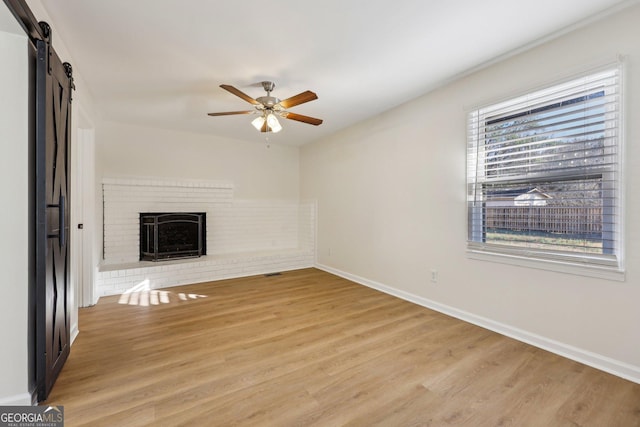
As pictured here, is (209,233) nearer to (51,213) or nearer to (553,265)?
(51,213)

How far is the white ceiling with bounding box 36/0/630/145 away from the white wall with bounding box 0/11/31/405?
668mm

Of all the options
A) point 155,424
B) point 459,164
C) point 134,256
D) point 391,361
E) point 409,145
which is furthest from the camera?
point 134,256

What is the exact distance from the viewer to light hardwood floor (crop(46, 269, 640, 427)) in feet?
5.08

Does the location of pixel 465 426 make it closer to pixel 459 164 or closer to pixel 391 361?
pixel 391 361

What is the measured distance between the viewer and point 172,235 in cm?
448

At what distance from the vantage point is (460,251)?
2893mm

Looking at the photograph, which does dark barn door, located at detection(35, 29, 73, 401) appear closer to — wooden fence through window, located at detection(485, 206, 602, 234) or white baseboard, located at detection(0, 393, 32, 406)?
white baseboard, located at detection(0, 393, 32, 406)

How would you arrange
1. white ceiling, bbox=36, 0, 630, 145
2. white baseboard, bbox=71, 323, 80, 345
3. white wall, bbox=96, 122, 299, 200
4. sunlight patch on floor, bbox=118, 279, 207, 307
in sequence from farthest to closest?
white wall, bbox=96, 122, 299, 200 → sunlight patch on floor, bbox=118, 279, 207, 307 → white baseboard, bbox=71, 323, 80, 345 → white ceiling, bbox=36, 0, 630, 145

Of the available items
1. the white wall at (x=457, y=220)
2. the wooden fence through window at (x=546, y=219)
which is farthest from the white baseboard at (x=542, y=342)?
the wooden fence through window at (x=546, y=219)

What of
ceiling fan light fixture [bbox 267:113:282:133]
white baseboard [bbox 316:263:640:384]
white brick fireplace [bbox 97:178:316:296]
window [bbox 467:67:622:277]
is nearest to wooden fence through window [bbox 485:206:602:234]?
window [bbox 467:67:622:277]

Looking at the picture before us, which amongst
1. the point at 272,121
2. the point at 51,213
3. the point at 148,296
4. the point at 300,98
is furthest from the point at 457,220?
the point at 148,296

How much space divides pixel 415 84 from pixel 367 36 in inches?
41.3

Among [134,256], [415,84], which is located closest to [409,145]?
[415,84]

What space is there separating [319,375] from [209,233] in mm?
3701
